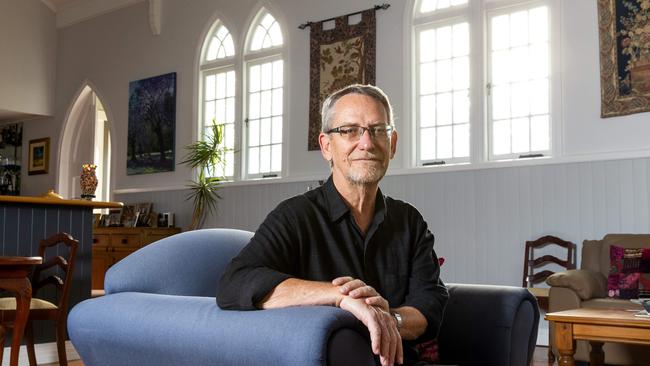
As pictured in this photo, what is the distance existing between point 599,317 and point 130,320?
8.39ft

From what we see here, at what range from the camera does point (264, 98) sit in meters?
8.30

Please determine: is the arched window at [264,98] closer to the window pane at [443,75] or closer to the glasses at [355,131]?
the window pane at [443,75]

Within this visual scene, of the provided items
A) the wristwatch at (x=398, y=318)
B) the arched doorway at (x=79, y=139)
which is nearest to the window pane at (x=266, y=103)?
the arched doorway at (x=79, y=139)

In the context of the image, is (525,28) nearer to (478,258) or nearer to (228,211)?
(478,258)

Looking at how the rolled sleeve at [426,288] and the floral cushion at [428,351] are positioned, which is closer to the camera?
the rolled sleeve at [426,288]

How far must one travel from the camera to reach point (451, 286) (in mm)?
2342

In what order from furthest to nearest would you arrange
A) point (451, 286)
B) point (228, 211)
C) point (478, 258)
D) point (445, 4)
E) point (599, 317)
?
point (228, 211) < point (445, 4) < point (478, 258) < point (599, 317) < point (451, 286)

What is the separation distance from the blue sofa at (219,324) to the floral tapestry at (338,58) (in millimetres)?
5076

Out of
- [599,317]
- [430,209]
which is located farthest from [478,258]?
[599,317]

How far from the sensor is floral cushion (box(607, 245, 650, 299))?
4949mm

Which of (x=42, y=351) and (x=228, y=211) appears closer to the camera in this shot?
(x=42, y=351)

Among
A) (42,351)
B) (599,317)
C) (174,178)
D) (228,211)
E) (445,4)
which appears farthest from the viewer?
(174,178)

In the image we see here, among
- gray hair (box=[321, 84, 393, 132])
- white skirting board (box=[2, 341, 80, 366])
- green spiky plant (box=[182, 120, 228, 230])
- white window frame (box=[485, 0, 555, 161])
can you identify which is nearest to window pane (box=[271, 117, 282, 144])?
green spiky plant (box=[182, 120, 228, 230])

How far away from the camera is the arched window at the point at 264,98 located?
8.16 metres
